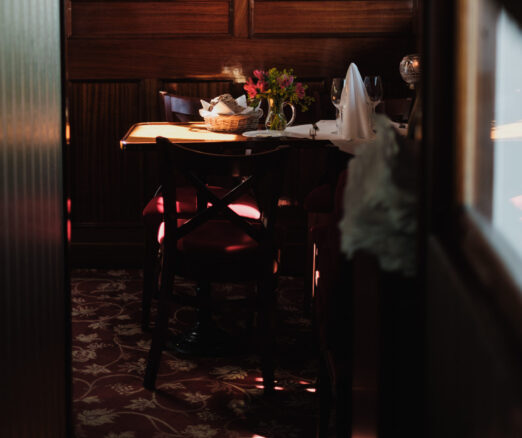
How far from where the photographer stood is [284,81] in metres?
3.18

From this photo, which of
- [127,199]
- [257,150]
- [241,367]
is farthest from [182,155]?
[127,199]

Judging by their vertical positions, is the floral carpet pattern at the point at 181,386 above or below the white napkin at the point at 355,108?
below

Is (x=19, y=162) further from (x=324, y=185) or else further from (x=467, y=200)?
(x=324, y=185)

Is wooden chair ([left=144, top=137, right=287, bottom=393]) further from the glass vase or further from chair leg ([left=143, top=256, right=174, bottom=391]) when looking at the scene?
the glass vase

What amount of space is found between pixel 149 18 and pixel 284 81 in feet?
5.29

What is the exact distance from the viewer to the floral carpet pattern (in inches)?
99.0

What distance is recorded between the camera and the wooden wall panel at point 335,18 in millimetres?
4457

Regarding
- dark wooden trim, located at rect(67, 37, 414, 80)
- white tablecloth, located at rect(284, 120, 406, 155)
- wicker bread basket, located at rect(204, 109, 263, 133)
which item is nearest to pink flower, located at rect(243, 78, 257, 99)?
wicker bread basket, located at rect(204, 109, 263, 133)

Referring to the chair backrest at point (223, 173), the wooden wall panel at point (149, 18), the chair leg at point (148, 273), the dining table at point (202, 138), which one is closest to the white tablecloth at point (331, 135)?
the dining table at point (202, 138)

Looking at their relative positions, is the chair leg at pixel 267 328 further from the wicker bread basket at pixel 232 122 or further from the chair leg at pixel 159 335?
the wicker bread basket at pixel 232 122

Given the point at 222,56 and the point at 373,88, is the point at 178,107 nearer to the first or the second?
the point at 222,56

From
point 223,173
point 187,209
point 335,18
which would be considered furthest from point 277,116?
point 335,18

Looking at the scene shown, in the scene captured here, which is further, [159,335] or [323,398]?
[159,335]

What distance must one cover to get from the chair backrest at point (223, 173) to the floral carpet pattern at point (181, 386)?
1.90 feet
